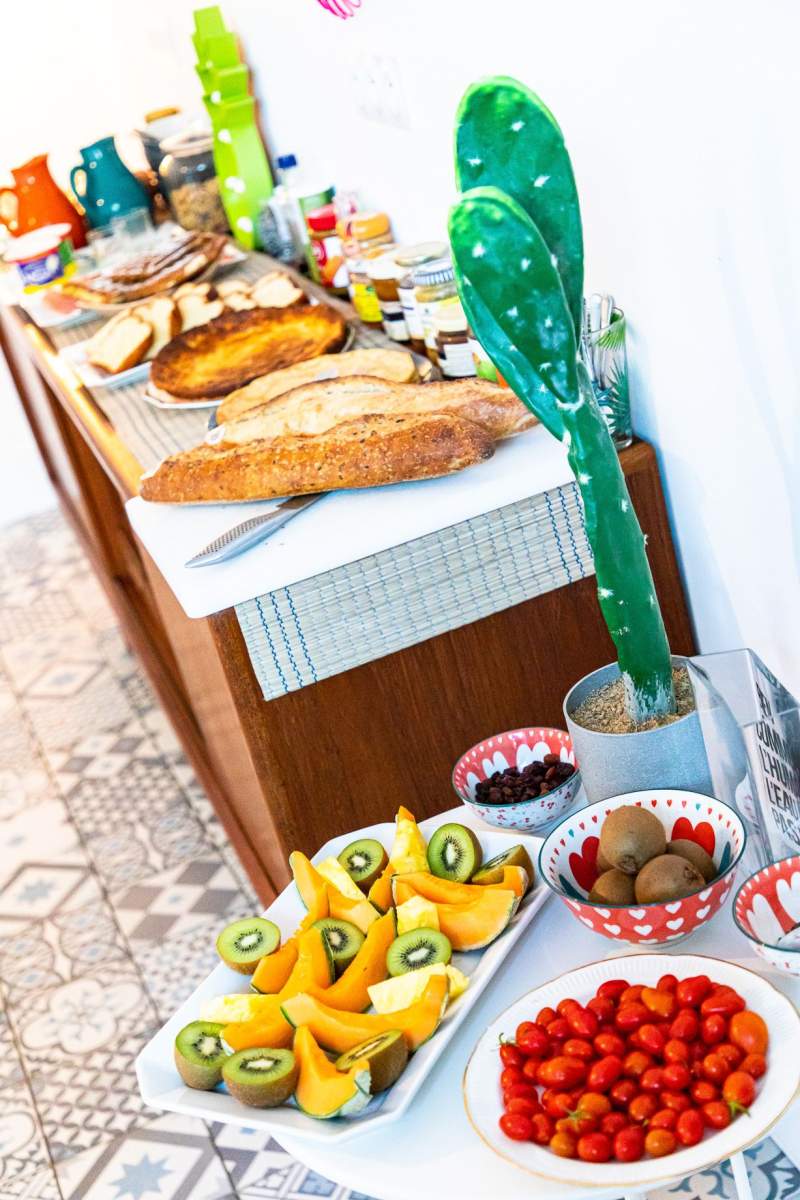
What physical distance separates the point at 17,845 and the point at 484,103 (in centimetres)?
202

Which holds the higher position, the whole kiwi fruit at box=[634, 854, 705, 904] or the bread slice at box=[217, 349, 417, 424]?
the bread slice at box=[217, 349, 417, 424]

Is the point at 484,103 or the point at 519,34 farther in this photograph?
the point at 519,34

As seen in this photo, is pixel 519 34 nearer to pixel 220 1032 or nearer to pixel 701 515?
pixel 701 515

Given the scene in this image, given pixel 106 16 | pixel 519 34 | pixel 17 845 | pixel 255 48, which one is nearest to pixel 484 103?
pixel 519 34

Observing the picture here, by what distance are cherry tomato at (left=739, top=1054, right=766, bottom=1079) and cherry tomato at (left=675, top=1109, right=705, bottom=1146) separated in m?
0.05

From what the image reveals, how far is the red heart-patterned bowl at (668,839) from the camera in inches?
39.4

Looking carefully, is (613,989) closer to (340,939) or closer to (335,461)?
(340,939)

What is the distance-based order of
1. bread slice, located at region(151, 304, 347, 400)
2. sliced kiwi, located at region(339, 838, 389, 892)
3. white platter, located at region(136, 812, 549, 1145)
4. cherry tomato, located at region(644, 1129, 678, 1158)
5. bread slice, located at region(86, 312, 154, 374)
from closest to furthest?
cherry tomato, located at region(644, 1129, 678, 1158), white platter, located at region(136, 812, 549, 1145), sliced kiwi, located at region(339, 838, 389, 892), bread slice, located at region(151, 304, 347, 400), bread slice, located at region(86, 312, 154, 374)

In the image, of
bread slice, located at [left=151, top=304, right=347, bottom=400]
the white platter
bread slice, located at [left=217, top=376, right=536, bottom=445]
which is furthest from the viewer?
bread slice, located at [left=151, top=304, right=347, bottom=400]

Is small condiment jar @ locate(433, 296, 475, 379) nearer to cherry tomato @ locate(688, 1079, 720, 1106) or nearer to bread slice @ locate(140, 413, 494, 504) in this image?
bread slice @ locate(140, 413, 494, 504)

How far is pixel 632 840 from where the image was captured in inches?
40.9

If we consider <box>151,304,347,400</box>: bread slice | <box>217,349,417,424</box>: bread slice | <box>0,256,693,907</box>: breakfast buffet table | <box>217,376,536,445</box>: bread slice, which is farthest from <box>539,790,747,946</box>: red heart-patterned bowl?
<box>151,304,347,400</box>: bread slice

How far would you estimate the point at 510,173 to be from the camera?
3.39 feet

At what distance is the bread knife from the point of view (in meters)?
1.39
